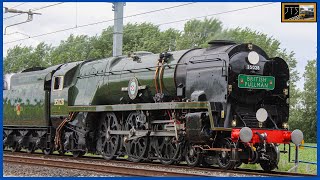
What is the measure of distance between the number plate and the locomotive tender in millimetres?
28

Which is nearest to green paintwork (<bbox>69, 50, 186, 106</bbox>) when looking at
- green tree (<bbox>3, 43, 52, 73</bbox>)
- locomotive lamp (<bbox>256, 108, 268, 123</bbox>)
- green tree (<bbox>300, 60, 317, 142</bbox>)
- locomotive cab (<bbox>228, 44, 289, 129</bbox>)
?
locomotive cab (<bbox>228, 44, 289, 129</bbox>)

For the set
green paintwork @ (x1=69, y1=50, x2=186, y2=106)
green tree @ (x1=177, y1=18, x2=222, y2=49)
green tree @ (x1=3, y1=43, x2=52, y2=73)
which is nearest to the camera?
green paintwork @ (x1=69, y1=50, x2=186, y2=106)

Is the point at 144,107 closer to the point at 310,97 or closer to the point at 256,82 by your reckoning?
the point at 256,82

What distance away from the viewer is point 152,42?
1556 inches

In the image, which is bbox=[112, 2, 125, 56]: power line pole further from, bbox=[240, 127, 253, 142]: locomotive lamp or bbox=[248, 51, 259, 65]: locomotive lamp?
bbox=[240, 127, 253, 142]: locomotive lamp

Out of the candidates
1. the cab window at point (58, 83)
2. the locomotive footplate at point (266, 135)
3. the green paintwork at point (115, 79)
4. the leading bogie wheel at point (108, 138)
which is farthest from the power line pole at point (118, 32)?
the locomotive footplate at point (266, 135)

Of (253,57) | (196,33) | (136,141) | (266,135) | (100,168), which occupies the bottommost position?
(100,168)

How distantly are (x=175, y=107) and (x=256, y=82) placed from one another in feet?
8.08

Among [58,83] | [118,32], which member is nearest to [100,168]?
[58,83]

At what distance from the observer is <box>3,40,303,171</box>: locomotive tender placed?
1534 cm

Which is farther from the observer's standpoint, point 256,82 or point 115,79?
point 115,79

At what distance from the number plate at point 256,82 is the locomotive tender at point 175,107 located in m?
0.03

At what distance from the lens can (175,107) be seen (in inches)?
649

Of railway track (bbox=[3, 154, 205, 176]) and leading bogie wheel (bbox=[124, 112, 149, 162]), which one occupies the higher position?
leading bogie wheel (bbox=[124, 112, 149, 162])
